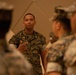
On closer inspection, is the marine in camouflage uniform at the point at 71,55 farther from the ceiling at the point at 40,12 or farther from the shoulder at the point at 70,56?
the ceiling at the point at 40,12

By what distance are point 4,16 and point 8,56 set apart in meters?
0.19

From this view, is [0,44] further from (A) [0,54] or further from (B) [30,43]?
(B) [30,43]

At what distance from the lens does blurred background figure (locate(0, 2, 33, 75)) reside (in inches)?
52.1

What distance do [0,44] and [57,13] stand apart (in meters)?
0.96

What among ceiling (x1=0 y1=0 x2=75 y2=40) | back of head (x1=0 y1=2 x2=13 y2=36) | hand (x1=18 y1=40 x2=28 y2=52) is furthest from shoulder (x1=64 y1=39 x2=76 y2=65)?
ceiling (x1=0 y1=0 x2=75 y2=40)

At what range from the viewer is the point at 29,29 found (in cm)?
402

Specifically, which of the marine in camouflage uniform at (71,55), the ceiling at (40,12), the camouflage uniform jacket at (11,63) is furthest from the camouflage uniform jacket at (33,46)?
the camouflage uniform jacket at (11,63)

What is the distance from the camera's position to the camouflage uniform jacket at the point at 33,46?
12.6ft

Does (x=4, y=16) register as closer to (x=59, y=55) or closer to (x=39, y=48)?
(x=59, y=55)

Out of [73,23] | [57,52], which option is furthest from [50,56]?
[73,23]

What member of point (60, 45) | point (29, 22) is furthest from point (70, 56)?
point (29, 22)

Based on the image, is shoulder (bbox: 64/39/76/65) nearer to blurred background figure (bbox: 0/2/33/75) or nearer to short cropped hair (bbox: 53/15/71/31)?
short cropped hair (bbox: 53/15/71/31)

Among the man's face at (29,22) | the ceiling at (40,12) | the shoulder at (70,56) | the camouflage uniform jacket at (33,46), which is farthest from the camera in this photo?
the ceiling at (40,12)

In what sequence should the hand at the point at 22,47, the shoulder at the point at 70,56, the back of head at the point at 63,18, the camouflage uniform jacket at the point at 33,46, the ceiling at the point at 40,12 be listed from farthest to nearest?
the ceiling at the point at 40,12 → the camouflage uniform jacket at the point at 33,46 → the hand at the point at 22,47 → the back of head at the point at 63,18 → the shoulder at the point at 70,56
